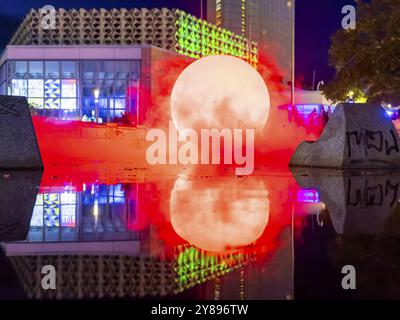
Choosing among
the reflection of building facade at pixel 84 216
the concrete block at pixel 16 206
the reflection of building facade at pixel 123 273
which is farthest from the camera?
the concrete block at pixel 16 206

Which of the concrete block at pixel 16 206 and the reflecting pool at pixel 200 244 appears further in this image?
the concrete block at pixel 16 206

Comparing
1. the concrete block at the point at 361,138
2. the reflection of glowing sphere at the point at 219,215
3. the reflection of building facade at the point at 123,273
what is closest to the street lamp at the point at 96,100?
the concrete block at the point at 361,138

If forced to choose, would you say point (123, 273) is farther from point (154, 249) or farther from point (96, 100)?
point (96, 100)

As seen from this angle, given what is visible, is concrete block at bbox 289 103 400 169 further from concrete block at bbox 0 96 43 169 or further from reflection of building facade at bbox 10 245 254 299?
reflection of building facade at bbox 10 245 254 299

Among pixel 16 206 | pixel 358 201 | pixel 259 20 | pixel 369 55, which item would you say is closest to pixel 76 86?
pixel 369 55

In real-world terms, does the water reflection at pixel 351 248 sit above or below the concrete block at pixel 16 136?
below

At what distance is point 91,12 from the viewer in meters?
58.5

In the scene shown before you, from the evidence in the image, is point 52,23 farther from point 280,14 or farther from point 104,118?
point 280,14

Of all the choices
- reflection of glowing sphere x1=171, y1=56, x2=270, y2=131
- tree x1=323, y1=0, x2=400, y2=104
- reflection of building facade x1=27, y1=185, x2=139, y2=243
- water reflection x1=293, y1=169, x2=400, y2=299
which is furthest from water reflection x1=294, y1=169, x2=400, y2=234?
reflection of glowing sphere x1=171, y1=56, x2=270, y2=131

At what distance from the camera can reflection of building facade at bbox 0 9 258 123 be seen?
54.8 m

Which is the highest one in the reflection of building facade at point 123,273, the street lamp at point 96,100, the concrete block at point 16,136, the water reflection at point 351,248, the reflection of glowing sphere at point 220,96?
the street lamp at point 96,100

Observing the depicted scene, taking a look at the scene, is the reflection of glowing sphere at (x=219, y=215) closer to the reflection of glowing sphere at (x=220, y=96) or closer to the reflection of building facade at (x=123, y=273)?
the reflection of building facade at (x=123, y=273)

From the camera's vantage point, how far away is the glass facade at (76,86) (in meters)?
54.8

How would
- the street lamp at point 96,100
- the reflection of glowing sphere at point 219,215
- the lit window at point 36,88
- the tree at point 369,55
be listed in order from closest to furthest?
the reflection of glowing sphere at point 219,215, the tree at point 369,55, the lit window at point 36,88, the street lamp at point 96,100
